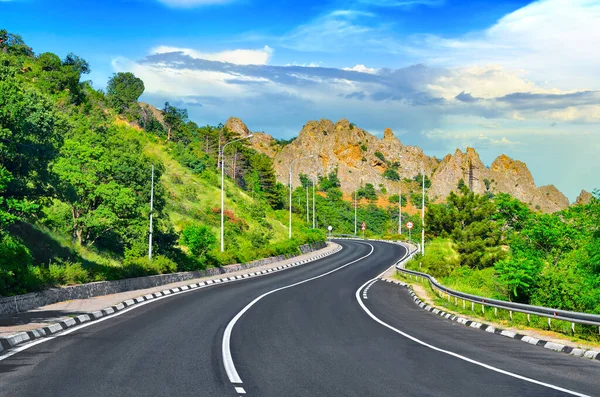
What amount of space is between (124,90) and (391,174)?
94875 millimetres

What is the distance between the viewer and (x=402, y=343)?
14.4m

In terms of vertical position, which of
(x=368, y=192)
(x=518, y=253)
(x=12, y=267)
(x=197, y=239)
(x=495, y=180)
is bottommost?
(x=518, y=253)

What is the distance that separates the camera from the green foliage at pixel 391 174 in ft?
611

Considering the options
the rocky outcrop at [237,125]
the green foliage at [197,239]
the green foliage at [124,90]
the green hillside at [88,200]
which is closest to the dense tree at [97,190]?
the green hillside at [88,200]

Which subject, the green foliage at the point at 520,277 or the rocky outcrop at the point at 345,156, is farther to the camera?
the rocky outcrop at the point at 345,156

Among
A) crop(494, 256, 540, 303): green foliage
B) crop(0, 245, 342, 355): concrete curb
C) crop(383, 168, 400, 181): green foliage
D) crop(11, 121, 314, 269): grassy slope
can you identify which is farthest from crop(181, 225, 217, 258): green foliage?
crop(383, 168, 400, 181): green foliage

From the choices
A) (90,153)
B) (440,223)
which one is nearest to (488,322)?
(90,153)

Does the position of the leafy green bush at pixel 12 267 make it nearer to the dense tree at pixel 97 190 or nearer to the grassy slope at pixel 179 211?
the dense tree at pixel 97 190

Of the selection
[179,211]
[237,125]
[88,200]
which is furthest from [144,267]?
[237,125]

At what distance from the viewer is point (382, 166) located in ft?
620

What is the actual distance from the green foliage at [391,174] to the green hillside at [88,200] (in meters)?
91.8

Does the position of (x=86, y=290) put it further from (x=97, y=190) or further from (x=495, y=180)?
(x=495, y=180)

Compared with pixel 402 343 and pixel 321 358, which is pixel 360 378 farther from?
pixel 402 343

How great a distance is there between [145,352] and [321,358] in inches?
136
